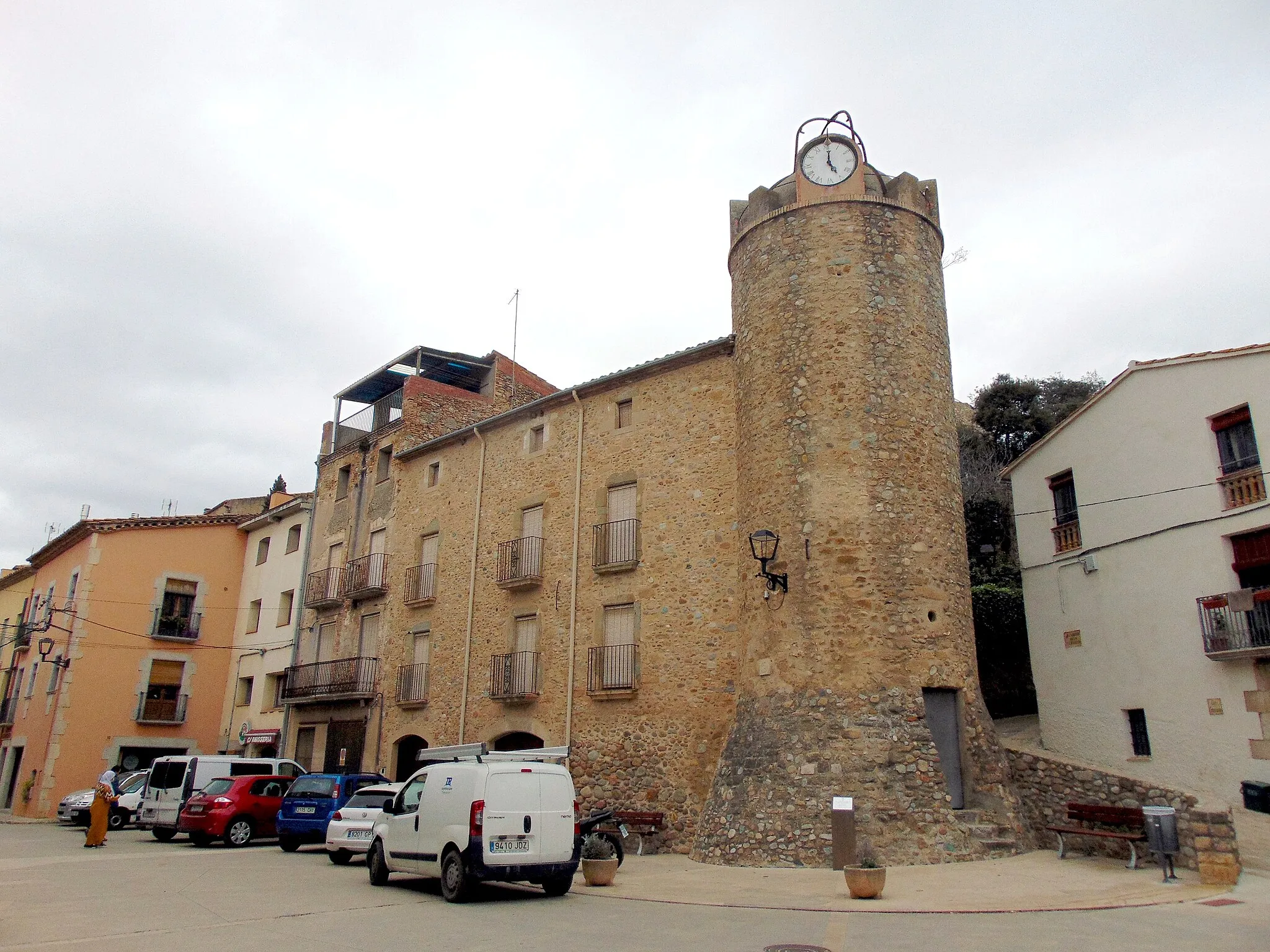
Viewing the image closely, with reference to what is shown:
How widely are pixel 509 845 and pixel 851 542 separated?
21.9 ft

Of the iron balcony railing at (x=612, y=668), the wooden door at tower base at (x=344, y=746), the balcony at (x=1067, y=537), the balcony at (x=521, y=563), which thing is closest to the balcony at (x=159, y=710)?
the wooden door at tower base at (x=344, y=746)

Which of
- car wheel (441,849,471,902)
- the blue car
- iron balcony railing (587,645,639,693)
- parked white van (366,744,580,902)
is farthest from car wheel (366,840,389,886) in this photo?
iron balcony railing (587,645,639,693)

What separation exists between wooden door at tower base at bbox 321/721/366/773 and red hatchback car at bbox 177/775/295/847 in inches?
164

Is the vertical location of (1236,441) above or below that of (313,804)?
above

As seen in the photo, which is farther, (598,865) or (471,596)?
(471,596)

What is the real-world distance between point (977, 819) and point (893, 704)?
1.87m

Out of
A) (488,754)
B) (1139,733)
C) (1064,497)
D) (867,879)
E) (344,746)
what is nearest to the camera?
(867,879)

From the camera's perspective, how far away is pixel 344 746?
2297 cm

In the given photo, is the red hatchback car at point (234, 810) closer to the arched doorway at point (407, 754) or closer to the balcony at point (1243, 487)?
the arched doorway at point (407, 754)

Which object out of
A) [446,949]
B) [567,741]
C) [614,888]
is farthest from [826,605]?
[446,949]

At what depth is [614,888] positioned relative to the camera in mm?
10898

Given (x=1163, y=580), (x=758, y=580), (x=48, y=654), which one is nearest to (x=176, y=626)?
(x=48, y=654)

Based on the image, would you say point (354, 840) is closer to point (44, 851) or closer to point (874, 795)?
point (44, 851)

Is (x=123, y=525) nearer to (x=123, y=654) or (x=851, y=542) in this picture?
(x=123, y=654)
